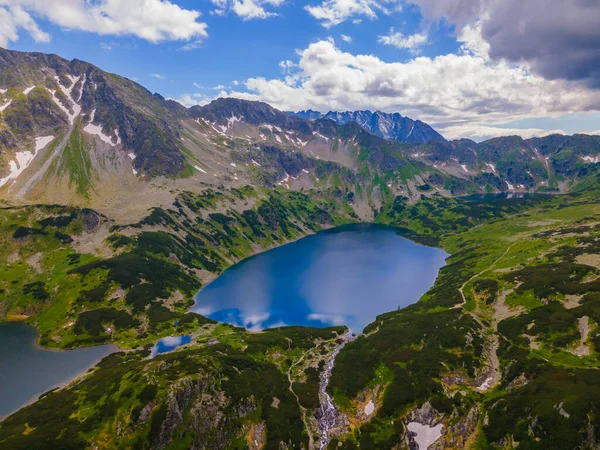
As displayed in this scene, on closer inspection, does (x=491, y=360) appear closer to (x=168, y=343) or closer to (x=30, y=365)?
(x=168, y=343)

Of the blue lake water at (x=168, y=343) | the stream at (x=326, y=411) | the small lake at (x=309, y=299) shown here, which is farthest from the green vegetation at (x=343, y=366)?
the small lake at (x=309, y=299)

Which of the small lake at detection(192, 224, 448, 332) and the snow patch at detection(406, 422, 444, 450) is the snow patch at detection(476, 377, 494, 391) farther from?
the small lake at detection(192, 224, 448, 332)

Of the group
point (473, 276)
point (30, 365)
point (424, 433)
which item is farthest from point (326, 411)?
point (473, 276)

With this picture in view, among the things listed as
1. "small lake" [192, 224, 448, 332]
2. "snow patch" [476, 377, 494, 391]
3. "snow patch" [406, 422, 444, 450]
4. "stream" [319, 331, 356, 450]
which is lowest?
"small lake" [192, 224, 448, 332]

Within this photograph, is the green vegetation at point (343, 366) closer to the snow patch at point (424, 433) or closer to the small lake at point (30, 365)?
the snow patch at point (424, 433)

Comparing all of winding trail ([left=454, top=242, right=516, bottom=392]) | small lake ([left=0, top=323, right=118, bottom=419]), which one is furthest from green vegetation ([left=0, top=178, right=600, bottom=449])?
small lake ([left=0, top=323, right=118, bottom=419])
